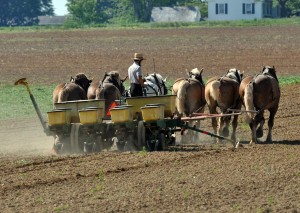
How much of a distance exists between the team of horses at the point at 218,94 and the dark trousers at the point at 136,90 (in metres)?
0.32

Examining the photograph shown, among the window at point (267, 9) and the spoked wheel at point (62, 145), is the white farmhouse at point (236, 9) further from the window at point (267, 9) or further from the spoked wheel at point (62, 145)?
the spoked wheel at point (62, 145)

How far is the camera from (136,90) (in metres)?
21.1

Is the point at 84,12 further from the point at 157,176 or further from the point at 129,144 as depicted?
the point at 157,176

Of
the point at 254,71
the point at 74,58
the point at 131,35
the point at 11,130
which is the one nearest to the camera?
the point at 11,130

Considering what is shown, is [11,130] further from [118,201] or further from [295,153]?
[118,201]

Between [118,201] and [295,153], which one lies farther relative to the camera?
[295,153]

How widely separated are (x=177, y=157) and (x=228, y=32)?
2257 inches

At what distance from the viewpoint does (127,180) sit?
15.2 meters

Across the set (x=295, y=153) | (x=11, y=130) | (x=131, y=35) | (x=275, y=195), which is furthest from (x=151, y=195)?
(x=131, y=35)

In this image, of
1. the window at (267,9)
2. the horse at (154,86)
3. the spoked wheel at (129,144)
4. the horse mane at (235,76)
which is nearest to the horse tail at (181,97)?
the horse at (154,86)

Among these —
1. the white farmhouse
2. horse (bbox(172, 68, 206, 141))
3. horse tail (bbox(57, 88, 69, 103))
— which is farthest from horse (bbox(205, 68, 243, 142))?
the white farmhouse

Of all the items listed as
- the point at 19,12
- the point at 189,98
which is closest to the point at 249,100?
the point at 189,98

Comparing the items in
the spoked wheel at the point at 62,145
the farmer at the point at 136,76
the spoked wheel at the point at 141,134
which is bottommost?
the spoked wheel at the point at 62,145

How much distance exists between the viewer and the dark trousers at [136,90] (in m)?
21.0
